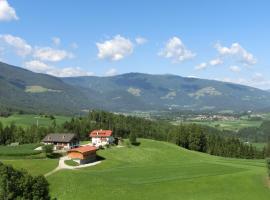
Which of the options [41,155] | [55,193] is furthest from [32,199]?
[41,155]

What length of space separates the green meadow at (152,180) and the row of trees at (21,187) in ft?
66.8

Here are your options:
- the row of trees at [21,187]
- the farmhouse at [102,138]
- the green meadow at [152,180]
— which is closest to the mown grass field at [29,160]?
the green meadow at [152,180]

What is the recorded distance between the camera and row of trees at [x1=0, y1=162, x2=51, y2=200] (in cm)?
6291

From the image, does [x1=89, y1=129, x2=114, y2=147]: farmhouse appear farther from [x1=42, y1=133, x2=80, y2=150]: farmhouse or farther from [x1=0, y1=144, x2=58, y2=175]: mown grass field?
[x1=0, y1=144, x2=58, y2=175]: mown grass field

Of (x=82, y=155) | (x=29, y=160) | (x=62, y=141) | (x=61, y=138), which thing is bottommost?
(x=29, y=160)

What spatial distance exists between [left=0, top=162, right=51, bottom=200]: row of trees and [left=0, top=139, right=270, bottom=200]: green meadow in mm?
20346

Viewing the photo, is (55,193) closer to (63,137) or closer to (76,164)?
(76,164)

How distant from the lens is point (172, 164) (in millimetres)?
124812

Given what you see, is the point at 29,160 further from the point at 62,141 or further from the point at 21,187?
the point at 21,187

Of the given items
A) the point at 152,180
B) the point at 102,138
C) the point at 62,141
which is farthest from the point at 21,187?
the point at 102,138

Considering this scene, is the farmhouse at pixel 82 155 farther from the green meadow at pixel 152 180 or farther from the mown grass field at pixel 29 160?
the mown grass field at pixel 29 160

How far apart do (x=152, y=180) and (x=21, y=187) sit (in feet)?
133

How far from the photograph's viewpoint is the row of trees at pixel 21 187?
62906 mm

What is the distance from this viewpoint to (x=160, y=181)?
9650 cm
